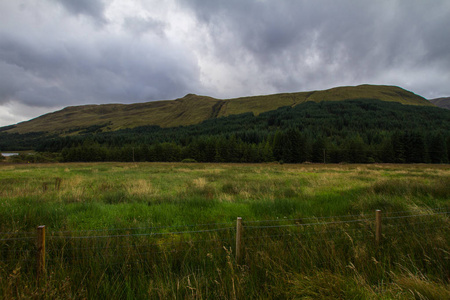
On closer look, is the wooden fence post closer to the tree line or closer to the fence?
the fence

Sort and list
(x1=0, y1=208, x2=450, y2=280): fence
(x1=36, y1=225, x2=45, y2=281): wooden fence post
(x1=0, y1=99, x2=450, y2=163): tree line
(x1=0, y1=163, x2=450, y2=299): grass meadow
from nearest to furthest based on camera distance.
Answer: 1. (x1=0, y1=163, x2=450, y2=299): grass meadow
2. (x1=36, y1=225, x2=45, y2=281): wooden fence post
3. (x1=0, y1=208, x2=450, y2=280): fence
4. (x1=0, y1=99, x2=450, y2=163): tree line

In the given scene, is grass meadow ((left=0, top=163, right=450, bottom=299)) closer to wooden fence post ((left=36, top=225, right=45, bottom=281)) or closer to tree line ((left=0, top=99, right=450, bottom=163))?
wooden fence post ((left=36, top=225, right=45, bottom=281))

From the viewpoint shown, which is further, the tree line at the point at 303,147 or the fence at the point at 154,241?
the tree line at the point at 303,147

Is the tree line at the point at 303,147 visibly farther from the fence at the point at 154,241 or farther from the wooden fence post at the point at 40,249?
the wooden fence post at the point at 40,249

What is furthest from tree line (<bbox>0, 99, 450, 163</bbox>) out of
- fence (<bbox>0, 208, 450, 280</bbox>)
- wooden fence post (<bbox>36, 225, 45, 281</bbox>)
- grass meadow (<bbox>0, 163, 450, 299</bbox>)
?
wooden fence post (<bbox>36, 225, 45, 281</bbox>)

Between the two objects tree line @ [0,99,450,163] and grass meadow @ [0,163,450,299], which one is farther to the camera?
tree line @ [0,99,450,163]

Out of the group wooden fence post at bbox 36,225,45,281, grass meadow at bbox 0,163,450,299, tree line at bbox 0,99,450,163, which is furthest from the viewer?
tree line at bbox 0,99,450,163

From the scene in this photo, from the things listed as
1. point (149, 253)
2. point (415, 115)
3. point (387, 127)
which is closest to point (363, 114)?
point (387, 127)

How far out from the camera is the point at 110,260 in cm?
377

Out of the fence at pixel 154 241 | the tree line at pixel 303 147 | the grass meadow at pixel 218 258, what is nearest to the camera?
the grass meadow at pixel 218 258

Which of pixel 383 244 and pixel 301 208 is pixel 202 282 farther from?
pixel 301 208

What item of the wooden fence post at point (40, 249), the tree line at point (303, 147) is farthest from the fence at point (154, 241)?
the tree line at point (303, 147)

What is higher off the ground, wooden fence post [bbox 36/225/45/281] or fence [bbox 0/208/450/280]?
wooden fence post [bbox 36/225/45/281]

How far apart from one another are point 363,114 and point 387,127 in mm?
28379
